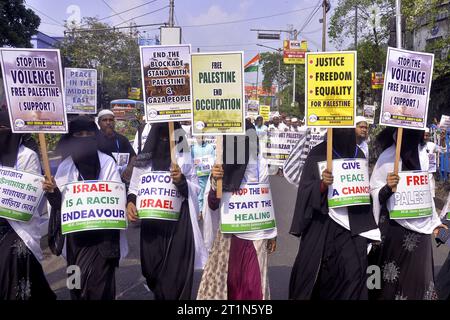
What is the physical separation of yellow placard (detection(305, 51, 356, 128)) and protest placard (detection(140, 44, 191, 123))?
3.03ft

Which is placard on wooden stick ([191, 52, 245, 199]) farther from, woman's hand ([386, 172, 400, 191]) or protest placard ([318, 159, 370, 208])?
woman's hand ([386, 172, 400, 191])

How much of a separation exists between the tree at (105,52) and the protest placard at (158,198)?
22761 mm

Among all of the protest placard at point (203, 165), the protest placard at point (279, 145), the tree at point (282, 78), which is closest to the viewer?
the protest placard at point (203, 165)

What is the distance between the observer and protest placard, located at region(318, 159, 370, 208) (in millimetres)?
4375

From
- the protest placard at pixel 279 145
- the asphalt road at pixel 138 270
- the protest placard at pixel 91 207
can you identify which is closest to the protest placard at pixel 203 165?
the asphalt road at pixel 138 270

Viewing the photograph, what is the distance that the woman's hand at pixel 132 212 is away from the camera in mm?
4566

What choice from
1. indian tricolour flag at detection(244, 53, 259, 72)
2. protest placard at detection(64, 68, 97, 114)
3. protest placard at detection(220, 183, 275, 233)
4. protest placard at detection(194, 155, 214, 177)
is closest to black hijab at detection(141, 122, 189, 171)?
protest placard at detection(220, 183, 275, 233)

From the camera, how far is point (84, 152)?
4.39 m

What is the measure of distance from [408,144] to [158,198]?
1.98 metres

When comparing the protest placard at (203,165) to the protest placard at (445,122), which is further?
the protest placard at (445,122)

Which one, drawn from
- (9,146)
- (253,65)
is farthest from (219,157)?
(253,65)

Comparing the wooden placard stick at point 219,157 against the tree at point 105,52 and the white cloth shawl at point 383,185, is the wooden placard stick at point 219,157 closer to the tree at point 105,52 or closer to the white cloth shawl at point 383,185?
the white cloth shawl at point 383,185

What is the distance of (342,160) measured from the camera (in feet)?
14.5
